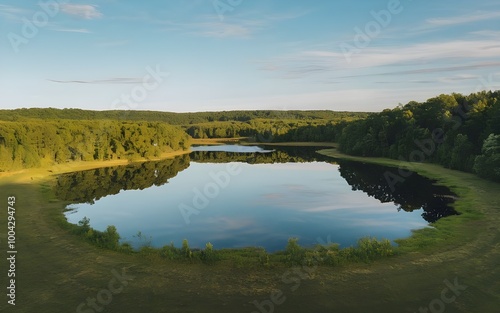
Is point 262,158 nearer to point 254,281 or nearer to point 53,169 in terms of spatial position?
point 53,169

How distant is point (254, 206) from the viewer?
1891 inches

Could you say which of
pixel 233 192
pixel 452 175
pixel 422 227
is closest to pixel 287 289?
pixel 422 227

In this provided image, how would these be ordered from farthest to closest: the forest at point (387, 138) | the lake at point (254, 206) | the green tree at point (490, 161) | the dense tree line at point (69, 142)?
the dense tree line at point (69, 142), the forest at point (387, 138), the green tree at point (490, 161), the lake at point (254, 206)

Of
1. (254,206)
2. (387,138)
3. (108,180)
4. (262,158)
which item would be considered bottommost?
(108,180)

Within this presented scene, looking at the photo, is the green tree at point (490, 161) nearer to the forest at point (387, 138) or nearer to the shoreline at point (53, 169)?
the forest at point (387, 138)

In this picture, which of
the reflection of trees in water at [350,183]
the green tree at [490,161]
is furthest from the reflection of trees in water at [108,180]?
the green tree at [490,161]

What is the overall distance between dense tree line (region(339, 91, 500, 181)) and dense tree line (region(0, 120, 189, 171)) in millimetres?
68019

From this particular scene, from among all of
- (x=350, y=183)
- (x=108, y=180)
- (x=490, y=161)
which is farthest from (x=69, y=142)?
(x=490, y=161)

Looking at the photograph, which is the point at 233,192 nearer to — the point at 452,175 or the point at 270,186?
the point at 270,186

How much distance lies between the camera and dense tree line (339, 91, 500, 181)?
218ft

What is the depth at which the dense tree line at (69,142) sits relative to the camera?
266ft

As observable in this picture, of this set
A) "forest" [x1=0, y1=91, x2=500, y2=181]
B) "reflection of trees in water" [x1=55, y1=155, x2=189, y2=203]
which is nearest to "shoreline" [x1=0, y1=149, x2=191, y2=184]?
"forest" [x1=0, y1=91, x2=500, y2=181]

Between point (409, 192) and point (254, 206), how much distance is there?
86.5 ft

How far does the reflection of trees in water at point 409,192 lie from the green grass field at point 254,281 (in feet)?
40.9
